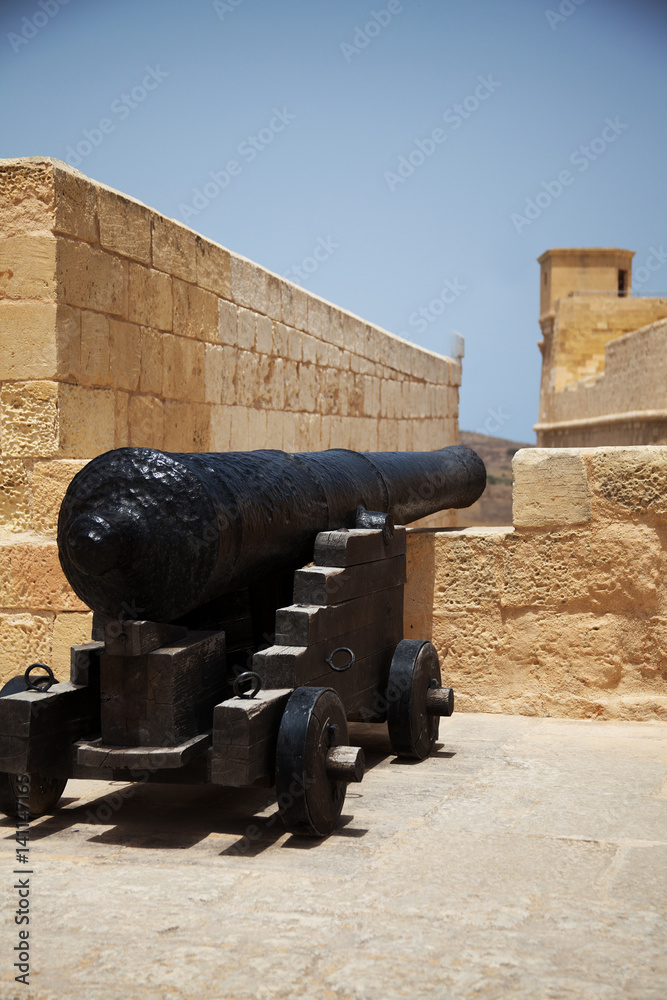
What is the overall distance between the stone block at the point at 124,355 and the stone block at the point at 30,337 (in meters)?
0.48

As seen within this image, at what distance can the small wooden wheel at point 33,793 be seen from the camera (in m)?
3.01

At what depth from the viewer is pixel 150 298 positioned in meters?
5.23

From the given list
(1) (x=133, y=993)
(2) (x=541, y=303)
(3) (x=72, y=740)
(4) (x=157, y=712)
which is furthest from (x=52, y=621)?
(2) (x=541, y=303)

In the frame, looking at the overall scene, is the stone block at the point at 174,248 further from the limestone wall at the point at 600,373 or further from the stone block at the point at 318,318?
the limestone wall at the point at 600,373

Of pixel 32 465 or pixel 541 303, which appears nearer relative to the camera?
pixel 32 465

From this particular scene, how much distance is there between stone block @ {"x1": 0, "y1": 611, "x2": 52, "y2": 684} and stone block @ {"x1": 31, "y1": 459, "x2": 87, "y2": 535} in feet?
1.36

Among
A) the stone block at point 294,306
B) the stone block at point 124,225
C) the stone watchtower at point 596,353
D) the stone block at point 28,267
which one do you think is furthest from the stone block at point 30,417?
the stone watchtower at point 596,353

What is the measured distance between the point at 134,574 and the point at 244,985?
1.16m

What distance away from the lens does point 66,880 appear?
2557mm

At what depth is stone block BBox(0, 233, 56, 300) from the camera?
4297 mm

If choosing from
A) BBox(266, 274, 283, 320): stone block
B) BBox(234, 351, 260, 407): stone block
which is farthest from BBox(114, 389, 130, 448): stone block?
BBox(266, 274, 283, 320): stone block

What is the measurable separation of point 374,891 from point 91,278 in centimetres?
318

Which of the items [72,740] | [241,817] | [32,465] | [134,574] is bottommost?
[241,817]

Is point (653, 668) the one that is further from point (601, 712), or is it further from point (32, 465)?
point (32, 465)
